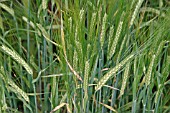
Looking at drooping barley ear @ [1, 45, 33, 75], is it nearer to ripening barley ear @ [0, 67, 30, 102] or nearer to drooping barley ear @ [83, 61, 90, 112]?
ripening barley ear @ [0, 67, 30, 102]

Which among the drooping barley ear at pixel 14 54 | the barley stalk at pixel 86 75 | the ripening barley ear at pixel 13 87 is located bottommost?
the ripening barley ear at pixel 13 87

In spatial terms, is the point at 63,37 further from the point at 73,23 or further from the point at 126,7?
the point at 126,7

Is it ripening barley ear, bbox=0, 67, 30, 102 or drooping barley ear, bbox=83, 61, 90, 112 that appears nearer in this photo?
drooping barley ear, bbox=83, 61, 90, 112

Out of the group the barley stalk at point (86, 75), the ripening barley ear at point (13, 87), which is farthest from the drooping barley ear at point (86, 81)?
the ripening barley ear at point (13, 87)

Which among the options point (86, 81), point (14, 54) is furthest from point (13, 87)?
point (86, 81)

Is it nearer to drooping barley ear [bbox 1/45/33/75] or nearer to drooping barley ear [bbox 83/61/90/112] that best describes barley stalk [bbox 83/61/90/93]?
drooping barley ear [bbox 83/61/90/112]

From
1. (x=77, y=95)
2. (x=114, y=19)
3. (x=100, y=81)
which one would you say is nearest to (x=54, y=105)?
(x=77, y=95)

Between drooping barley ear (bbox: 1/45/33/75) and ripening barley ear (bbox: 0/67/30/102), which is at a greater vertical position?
drooping barley ear (bbox: 1/45/33/75)

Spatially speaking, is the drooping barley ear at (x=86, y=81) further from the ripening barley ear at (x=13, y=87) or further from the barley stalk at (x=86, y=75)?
the ripening barley ear at (x=13, y=87)

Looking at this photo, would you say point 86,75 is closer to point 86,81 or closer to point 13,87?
point 86,81

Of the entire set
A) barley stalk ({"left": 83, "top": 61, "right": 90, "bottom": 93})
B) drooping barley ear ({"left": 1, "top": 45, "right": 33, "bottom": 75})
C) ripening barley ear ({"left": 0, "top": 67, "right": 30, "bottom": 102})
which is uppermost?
drooping barley ear ({"left": 1, "top": 45, "right": 33, "bottom": 75})

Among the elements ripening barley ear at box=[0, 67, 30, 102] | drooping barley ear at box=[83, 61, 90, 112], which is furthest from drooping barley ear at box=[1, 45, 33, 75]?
drooping barley ear at box=[83, 61, 90, 112]
